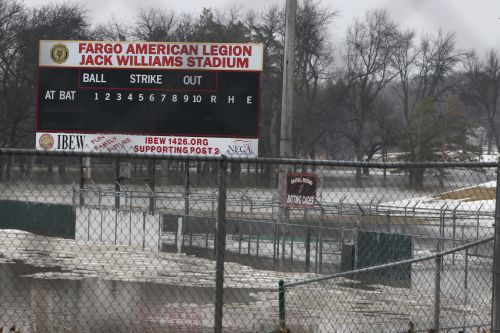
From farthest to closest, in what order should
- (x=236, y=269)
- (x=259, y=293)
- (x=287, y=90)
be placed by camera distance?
(x=287, y=90) → (x=236, y=269) → (x=259, y=293)

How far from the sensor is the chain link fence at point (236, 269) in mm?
10484

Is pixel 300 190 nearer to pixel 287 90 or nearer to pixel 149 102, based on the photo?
pixel 287 90

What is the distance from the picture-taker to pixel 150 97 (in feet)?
68.4

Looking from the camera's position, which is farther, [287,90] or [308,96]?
[308,96]

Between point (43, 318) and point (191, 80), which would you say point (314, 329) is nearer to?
point (43, 318)

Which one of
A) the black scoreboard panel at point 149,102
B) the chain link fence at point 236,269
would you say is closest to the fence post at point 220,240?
the chain link fence at point 236,269

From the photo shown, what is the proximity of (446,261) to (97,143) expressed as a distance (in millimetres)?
8964

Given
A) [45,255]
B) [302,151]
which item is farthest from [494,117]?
[45,255]

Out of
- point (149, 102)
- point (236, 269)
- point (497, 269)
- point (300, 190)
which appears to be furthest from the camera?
point (149, 102)

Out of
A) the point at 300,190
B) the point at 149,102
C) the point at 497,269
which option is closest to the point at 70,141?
the point at 149,102

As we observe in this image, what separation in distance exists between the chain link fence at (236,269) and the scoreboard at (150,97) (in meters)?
1.56

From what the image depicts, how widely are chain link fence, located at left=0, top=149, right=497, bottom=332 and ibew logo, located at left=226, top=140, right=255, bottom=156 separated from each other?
0.64 m

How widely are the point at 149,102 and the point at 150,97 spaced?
13cm

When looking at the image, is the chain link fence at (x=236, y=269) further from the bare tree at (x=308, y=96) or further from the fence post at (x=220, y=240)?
the bare tree at (x=308, y=96)
